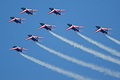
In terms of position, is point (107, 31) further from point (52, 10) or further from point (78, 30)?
point (52, 10)

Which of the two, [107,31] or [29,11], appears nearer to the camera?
[107,31]

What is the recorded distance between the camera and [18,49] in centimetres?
13700

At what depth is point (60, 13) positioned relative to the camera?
136 metres

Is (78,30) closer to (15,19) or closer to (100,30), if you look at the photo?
(100,30)

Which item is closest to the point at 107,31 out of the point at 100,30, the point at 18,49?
the point at 100,30

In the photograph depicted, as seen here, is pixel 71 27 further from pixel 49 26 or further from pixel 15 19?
pixel 15 19

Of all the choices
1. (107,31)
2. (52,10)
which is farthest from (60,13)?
(107,31)

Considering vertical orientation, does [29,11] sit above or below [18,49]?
above

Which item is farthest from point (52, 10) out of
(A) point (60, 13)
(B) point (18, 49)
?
(B) point (18, 49)

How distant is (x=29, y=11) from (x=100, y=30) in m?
17.8

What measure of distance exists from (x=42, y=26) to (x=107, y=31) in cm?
1551

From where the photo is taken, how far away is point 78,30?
434 feet

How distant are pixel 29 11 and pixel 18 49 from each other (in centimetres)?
914

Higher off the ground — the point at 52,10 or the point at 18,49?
the point at 52,10
